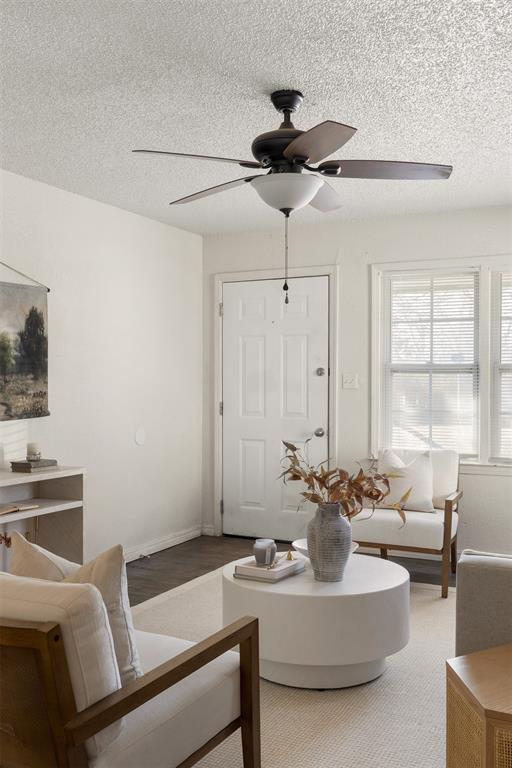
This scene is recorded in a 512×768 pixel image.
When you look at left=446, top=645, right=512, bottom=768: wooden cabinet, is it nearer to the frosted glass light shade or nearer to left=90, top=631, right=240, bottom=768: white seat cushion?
left=90, top=631, right=240, bottom=768: white seat cushion

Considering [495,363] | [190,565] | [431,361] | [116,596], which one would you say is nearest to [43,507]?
[190,565]

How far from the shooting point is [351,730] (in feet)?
8.80

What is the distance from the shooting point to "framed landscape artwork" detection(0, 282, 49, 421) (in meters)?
4.17

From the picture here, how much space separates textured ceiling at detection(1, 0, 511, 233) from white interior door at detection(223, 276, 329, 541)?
1.53 metres

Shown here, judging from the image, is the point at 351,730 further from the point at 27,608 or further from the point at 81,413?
the point at 81,413

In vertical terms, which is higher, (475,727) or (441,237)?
(441,237)

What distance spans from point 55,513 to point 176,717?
2.57 m

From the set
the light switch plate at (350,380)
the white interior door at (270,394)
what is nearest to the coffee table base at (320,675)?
the white interior door at (270,394)

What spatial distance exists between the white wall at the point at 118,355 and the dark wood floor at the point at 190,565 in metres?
0.18

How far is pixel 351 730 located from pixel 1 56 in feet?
9.53

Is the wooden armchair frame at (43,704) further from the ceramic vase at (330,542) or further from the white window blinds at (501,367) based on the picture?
the white window blinds at (501,367)

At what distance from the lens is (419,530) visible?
4488 millimetres

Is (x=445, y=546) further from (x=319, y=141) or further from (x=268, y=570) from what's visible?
(x=319, y=141)

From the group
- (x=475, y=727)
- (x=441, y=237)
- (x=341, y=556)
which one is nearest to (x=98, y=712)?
(x=475, y=727)
